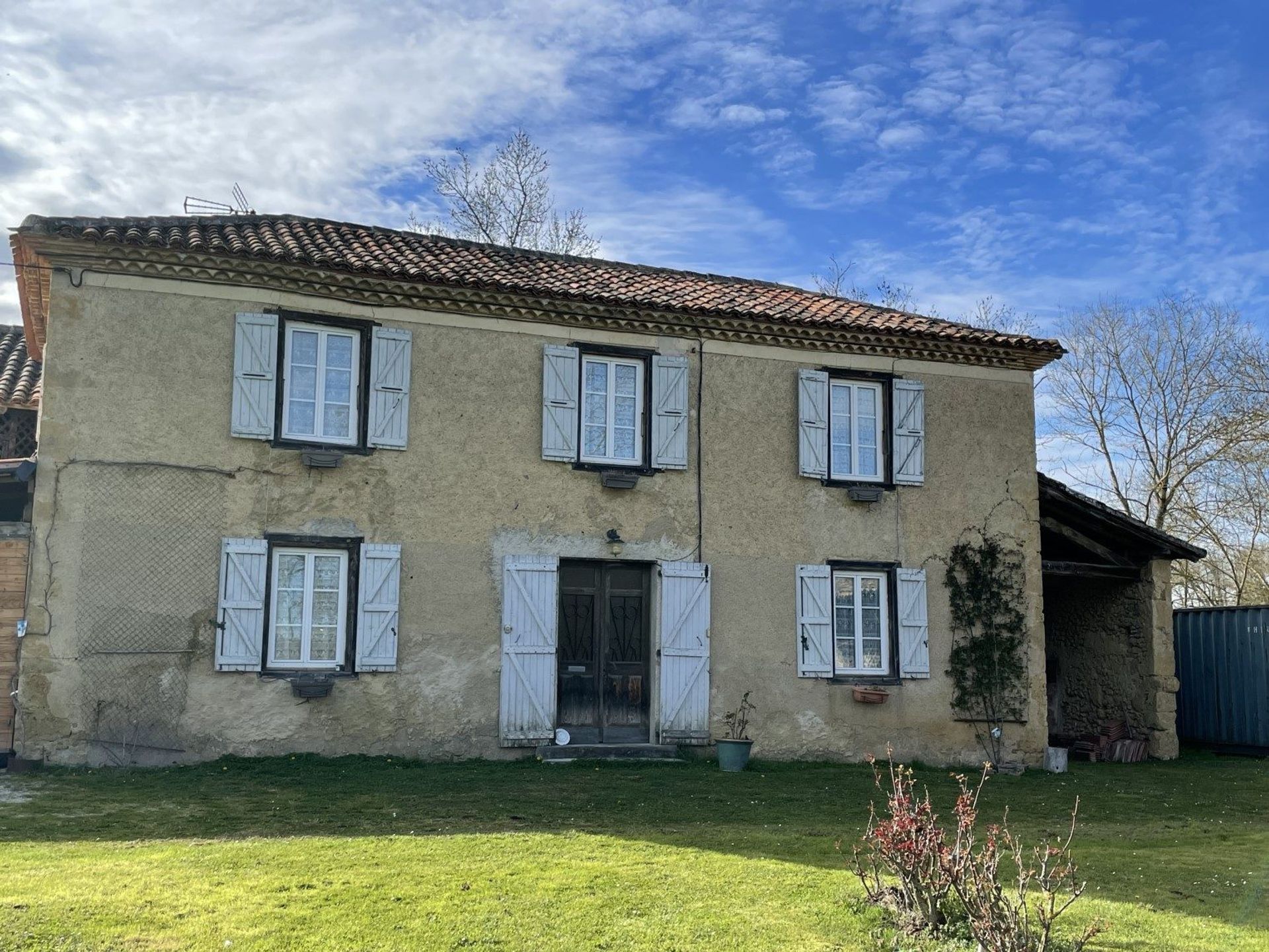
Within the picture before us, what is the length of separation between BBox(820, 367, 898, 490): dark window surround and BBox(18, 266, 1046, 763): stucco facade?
120 millimetres

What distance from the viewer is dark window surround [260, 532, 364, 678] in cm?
1188

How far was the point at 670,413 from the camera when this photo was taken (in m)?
13.5

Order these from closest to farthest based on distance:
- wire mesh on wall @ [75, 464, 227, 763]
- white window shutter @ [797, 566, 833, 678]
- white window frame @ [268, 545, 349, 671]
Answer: wire mesh on wall @ [75, 464, 227, 763]
white window frame @ [268, 545, 349, 671]
white window shutter @ [797, 566, 833, 678]

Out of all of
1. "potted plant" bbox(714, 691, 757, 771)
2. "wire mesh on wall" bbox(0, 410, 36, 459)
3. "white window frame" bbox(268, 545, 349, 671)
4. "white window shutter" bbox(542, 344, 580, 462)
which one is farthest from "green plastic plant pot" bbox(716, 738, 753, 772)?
"wire mesh on wall" bbox(0, 410, 36, 459)

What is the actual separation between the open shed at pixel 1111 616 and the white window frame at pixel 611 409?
227 inches

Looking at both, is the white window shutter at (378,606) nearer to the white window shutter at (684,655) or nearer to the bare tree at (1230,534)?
the white window shutter at (684,655)

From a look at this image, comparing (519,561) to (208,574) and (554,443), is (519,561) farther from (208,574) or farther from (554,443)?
(208,574)

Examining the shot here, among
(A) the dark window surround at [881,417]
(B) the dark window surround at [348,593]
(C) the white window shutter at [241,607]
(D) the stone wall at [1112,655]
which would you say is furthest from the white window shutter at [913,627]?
(C) the white window shutter at [241,607]

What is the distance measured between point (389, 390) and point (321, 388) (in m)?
0.73

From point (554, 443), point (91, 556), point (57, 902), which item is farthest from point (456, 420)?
point (57, 902)

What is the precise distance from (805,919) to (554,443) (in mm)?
7317

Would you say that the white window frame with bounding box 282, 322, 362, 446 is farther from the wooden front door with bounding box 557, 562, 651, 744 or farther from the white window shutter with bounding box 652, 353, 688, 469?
the white window shutter with bounding box 652, 353, 688, 469

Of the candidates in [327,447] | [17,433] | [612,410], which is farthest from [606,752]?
[17,433]

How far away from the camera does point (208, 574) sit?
38.4 feet
